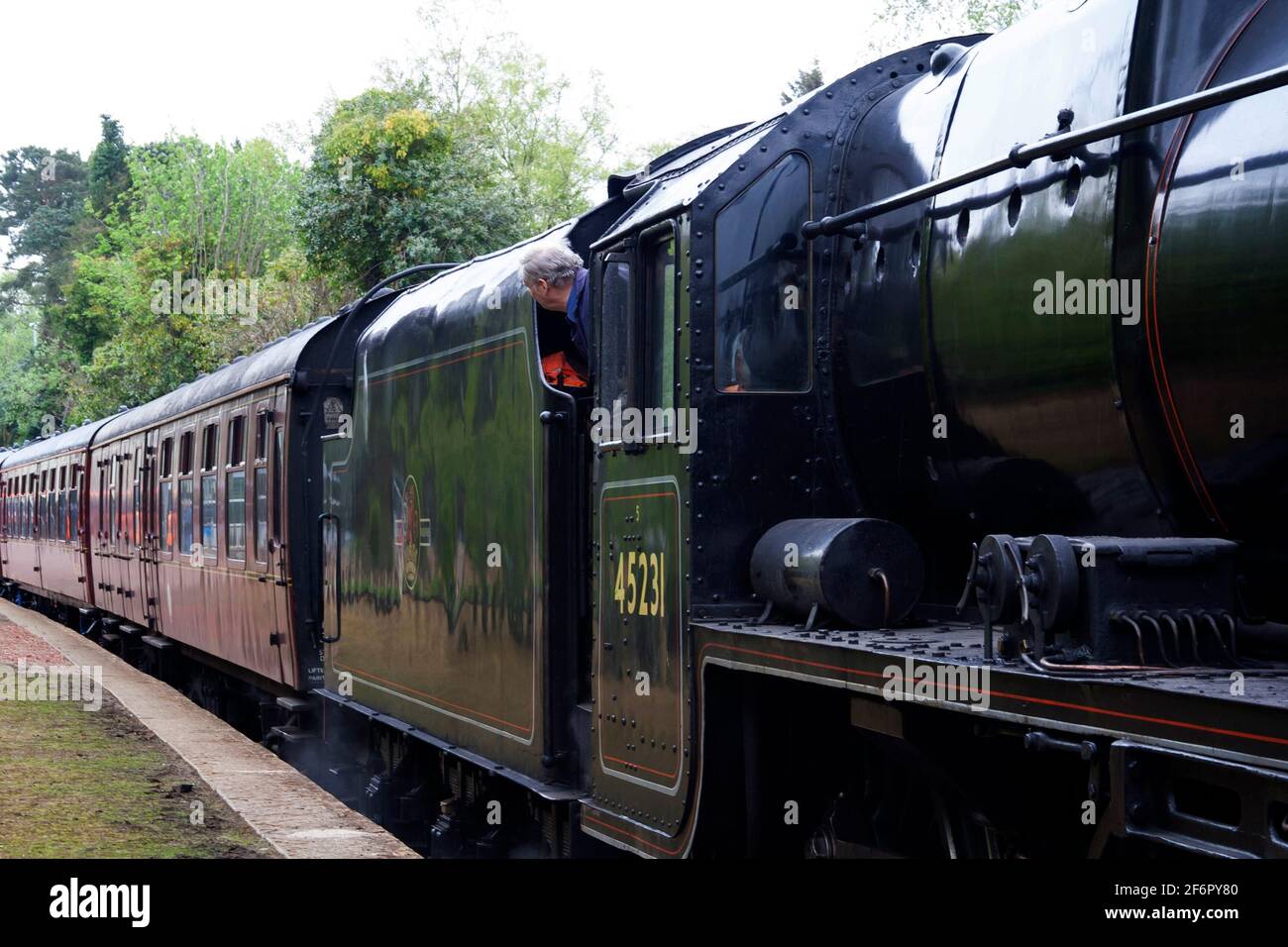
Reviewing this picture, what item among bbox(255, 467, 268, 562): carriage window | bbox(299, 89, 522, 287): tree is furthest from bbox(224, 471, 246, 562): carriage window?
bbox(299, 89, 522, 287): tree

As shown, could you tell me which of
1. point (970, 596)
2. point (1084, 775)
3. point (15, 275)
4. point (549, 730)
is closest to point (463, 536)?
point (549, 730)

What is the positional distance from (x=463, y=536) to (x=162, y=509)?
9850 millimetres

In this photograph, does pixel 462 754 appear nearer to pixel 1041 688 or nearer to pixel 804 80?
Result: pixel 1041 688

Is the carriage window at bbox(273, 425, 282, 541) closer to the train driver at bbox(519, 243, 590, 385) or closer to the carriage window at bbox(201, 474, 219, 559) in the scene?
the carriage window at bbox(201, 474, 219, 559)

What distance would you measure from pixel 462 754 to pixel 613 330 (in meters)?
2.71

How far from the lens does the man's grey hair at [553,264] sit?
19.6 feet

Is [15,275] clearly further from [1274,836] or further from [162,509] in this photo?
[1274,836]

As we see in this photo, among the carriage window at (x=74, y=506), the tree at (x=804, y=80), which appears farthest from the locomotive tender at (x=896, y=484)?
the tree at (x=804, y=80)

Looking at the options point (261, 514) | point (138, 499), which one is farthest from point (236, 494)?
point (138, 499)

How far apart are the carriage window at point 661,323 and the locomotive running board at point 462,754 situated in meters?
1.80

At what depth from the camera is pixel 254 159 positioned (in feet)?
164

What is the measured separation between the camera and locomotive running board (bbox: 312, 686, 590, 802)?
5969 mm

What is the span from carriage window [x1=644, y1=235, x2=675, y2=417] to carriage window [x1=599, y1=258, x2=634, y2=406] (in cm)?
15

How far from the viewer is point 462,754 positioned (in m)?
7.15
